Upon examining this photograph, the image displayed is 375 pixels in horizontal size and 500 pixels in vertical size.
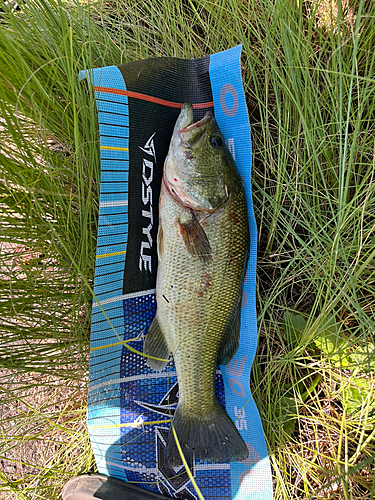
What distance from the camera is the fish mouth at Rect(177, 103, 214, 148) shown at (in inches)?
71.6

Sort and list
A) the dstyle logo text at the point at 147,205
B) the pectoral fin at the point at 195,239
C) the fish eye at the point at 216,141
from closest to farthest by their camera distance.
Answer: the pectoral fin at the point at 195,239 < the fish eye at the point at 216,141 < the dstyle logo text at the point at 147,205

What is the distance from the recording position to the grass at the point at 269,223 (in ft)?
5.79

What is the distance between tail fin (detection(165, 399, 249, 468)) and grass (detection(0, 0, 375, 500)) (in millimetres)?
297

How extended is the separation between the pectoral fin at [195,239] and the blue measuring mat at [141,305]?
0.35 m

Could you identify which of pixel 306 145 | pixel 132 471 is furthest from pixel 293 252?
pixel 132 471

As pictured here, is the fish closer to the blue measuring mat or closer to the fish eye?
the fish eye

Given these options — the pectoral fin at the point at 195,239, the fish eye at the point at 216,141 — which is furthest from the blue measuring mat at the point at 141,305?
the pectoral fin at the point at 195,239

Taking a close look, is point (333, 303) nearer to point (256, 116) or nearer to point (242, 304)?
point (242, 304)

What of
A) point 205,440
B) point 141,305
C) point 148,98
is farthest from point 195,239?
point 205,440

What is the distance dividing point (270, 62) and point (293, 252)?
48.3 inches

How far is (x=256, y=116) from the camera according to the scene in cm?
221

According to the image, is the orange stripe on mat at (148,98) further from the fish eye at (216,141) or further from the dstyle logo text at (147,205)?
the fish eye at (216,141)

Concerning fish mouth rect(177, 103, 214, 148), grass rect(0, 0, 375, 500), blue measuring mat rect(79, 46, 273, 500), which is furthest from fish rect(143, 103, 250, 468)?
grass rect(0, 0, 375, 500)

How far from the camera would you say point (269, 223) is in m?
2.11
